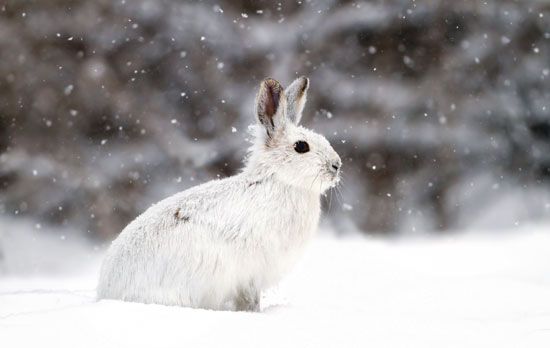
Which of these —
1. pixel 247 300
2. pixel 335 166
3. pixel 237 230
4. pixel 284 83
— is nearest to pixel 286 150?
pixel 335 166

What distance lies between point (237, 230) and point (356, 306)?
848 millimetres

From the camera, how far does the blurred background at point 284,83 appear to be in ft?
13.6

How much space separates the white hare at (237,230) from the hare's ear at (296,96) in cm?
6

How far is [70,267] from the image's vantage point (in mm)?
3797

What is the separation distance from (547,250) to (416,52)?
55.6 inches

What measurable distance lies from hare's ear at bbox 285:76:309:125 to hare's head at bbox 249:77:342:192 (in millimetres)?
38

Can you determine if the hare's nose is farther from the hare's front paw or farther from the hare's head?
the hare's front paw

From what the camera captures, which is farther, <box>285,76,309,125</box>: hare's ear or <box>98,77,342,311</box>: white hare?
<box>285,76,309,125</box>: hare's ear

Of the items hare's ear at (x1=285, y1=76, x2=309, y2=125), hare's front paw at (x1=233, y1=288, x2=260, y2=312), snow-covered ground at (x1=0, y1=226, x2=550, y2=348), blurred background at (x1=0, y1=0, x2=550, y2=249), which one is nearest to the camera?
snow-covered ground at (x1=0, y1=226, x2=550, y2=348)

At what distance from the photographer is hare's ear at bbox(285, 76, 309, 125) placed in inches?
86.7

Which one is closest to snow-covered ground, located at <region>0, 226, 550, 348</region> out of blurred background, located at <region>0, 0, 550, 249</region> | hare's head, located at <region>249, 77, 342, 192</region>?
blurred background, located at <region>0, 0, 550, 249</region>

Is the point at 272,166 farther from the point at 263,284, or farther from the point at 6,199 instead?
the point at 6,199

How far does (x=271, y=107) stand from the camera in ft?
6.97

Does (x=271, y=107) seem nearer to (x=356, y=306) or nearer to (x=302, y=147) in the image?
(x=302, y=147)
